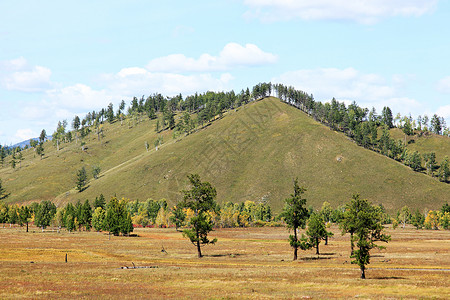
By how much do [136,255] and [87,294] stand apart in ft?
148

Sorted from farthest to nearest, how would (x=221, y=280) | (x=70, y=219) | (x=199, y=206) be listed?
(x=70, y=219), (x=199, y=206), (x=221, y=280)

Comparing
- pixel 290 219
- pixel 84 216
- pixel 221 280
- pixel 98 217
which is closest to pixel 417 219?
pixel 290 219

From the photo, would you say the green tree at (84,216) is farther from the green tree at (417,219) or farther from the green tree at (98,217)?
the green tree at (417,219)

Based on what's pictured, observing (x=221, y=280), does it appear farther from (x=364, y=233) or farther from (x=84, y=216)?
(x=84, y=216)

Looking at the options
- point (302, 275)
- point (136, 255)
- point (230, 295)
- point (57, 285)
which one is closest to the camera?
point (230, 295)

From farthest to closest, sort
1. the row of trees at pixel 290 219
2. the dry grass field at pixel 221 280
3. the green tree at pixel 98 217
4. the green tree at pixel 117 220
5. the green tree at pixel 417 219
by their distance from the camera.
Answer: the green tree at pixel 417 219 → the green tree at pixel 98 217 → the green tree at pixel 117 220 → the row of trees at pixel 290 219 → the dry grass field at pixel 221 280

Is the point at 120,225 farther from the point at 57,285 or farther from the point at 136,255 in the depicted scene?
the point at 57,285

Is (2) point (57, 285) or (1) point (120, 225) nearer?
(2) point (57, 285)

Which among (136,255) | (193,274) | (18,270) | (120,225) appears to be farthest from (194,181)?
(120,225)

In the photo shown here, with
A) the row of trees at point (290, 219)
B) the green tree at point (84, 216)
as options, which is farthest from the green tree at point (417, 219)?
the green tree at point (84, 216)

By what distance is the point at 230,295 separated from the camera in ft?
126

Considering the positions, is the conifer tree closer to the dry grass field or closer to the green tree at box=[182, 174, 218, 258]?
the dry grass field

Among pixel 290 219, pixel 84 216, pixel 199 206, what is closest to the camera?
pixel 290 219

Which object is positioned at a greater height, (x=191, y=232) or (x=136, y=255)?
(x=191, y=232)
